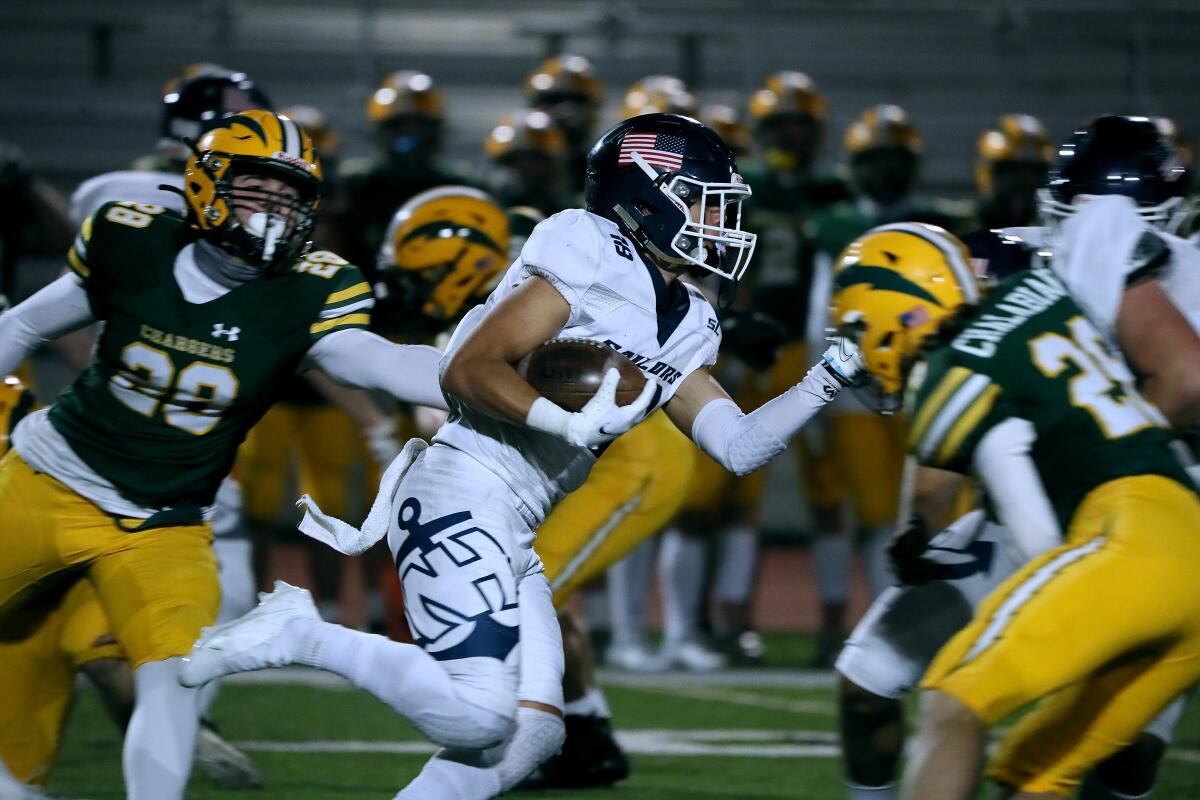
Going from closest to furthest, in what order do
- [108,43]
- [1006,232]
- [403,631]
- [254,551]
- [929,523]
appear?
1. [929,523]
2. [1006,232]
3. [403,631]
4. [254,551]
5. [108,43]

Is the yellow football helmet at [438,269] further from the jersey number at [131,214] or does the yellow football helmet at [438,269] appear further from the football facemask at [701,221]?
the football facemask at [701,221]

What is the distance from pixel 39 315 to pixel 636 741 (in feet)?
8.20

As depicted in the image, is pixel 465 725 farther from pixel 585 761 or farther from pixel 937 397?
pixel 585 761

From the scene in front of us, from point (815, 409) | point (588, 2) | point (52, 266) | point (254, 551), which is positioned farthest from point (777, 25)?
point (815, 409)

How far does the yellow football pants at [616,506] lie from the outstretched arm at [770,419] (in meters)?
1.13

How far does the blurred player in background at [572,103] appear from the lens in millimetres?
7573

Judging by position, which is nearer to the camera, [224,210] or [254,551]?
[224,210]

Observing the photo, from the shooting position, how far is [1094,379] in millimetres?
3039

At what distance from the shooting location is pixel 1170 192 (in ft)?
12.2

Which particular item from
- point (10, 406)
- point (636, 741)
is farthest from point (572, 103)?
point (10, 406)

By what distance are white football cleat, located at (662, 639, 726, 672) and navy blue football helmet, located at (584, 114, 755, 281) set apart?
3.65 metres

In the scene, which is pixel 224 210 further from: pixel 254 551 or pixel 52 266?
pixel 52 266

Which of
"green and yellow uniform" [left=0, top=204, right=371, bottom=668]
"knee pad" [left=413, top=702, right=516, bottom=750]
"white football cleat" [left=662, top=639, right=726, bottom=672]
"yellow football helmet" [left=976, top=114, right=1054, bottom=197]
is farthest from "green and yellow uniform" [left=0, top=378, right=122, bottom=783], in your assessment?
"yellow football helmet" [left=976, top=114, right=1054, bottom=197]

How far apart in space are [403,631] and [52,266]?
4.69m
